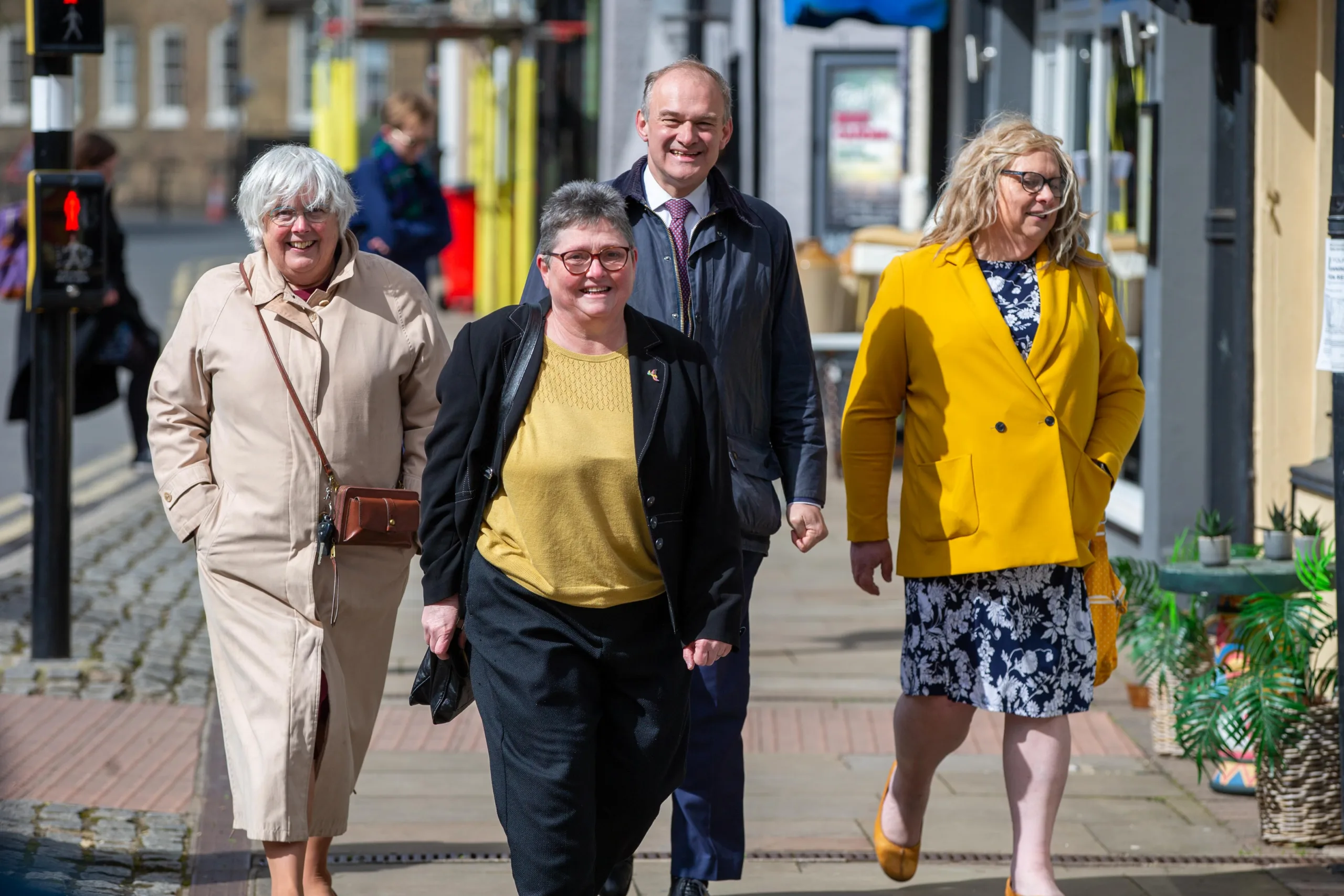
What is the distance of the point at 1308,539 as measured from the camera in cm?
543

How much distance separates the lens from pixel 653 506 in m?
3.62

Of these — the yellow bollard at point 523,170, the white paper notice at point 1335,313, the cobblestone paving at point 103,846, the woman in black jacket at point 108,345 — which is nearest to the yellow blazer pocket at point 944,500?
the white paper notice at point 1335,313

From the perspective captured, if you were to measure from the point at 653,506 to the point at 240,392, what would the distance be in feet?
3.31

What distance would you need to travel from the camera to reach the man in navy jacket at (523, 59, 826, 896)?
416cm

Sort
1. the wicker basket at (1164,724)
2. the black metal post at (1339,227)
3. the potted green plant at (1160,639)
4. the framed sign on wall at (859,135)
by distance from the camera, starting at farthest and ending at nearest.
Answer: the framed sign on wall at (859,135) < the wicker basket at (1164,724) < the potted green plant at (1160,639) < the black metal post at (1339,227)

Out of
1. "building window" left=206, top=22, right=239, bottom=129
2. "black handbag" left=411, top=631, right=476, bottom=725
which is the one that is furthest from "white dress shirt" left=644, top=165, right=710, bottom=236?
"building window" left=206, top=22, right=239, bottom=129

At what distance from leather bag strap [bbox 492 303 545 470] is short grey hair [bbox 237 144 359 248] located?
0.67 meters

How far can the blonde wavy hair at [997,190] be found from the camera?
417 cm

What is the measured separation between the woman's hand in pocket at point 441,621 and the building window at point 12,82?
6001 centimetres

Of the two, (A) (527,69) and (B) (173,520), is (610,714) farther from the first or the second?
(A) (527,69)

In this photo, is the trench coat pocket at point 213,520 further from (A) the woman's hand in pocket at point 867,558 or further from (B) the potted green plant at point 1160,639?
(B) the potted green plant at point 1160,639

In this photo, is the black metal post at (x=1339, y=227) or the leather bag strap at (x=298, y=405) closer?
the leather bag strap at (x=298, y=405)

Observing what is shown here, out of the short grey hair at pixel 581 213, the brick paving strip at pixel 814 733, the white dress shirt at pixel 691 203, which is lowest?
the brick paving strip at pixel 814 733

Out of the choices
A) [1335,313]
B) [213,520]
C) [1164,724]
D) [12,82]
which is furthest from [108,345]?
[12,82]
